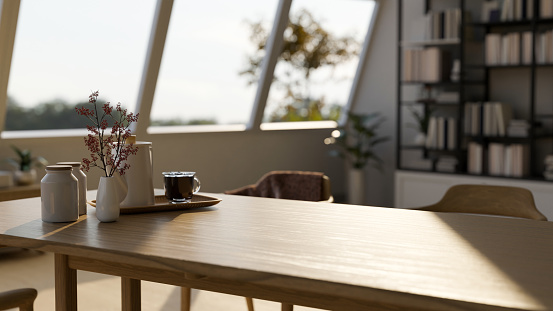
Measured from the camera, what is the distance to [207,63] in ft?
21.3

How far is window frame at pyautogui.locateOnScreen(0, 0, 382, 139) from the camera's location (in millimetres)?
5078

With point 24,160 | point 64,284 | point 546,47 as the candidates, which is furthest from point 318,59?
point 64,284

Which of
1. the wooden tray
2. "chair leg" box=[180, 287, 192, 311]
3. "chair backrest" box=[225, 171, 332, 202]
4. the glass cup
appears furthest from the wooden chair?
"chair backrest" box=[225, 171, 332, 202]

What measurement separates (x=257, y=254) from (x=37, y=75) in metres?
4.24

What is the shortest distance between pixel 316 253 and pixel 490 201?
178 cm

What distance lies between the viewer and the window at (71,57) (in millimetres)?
5352

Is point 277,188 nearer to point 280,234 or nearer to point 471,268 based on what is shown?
point 280,234

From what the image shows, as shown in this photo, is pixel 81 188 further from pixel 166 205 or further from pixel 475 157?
pixel 475 157

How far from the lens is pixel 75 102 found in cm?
573

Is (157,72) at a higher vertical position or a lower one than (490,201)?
higher

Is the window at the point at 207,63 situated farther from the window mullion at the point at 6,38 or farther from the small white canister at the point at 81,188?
the small white canister at the point at 81,188

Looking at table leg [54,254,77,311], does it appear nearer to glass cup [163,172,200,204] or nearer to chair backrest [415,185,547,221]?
glass cup [163,172,200,204]

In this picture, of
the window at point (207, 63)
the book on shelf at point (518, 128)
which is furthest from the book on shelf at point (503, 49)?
the window at point (207, 63)

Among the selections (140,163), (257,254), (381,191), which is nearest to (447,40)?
(381,191)
